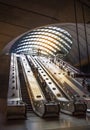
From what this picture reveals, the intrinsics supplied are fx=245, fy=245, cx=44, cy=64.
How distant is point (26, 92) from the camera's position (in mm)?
13891

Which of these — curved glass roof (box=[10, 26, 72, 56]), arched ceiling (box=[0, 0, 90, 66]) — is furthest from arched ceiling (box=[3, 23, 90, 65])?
arched ceiling (box=[0, 0, 90, 66])

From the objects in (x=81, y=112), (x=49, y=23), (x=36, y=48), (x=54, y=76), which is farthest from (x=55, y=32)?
(x=81, y=112)

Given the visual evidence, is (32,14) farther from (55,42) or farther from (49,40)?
(55,42)

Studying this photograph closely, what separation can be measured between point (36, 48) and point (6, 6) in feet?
120

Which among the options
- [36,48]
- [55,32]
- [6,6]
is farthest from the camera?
[36,48]

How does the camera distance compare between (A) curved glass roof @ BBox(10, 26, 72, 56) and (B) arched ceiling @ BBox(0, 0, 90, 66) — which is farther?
(A) curved glass roof @ BBox(10, 26, 72, 56)

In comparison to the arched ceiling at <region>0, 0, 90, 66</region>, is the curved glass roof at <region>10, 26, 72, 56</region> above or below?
above

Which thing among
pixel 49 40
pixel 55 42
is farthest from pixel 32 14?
pixel 55 42

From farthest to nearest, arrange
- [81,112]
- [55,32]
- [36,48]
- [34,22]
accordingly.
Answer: [36,48] → [55,32] → [34,22] → [81,112]

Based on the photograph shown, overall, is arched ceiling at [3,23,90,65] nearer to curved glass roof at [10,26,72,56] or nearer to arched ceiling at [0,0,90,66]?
curved glass roof at [10,26,72,56]

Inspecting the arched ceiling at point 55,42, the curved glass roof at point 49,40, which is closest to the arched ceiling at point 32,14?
the arched ceiling at point 55,42

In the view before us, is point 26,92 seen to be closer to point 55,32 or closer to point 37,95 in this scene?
point 37,95

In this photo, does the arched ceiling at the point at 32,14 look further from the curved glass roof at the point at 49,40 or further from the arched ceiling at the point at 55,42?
the curved glass roof at the point at 49,40

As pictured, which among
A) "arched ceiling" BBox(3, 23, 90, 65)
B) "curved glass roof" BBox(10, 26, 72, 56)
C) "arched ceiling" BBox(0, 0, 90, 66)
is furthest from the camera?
"curved glass roof" BBox(10, 26, 72, 56)
